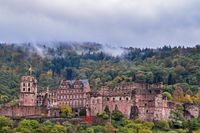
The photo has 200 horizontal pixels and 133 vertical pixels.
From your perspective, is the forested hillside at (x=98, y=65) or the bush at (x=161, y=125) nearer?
the bush at (x=161, y=125)

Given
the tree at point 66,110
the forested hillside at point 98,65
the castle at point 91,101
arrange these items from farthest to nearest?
the forested hillside at point 98,65
the tree at point 66,110
the castle at point 91,101

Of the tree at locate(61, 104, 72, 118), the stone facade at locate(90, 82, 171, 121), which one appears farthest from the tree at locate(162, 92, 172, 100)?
the tree at locate(61, 104, 72, 118)

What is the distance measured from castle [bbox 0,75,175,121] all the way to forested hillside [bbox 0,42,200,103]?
29.4ft

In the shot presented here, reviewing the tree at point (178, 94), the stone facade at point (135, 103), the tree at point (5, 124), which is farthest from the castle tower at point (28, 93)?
the tree at point (178, 94)

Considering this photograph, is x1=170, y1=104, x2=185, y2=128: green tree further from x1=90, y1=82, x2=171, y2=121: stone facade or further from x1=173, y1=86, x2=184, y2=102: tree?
x1=173, y1=86, x2=184, y2=102: tree

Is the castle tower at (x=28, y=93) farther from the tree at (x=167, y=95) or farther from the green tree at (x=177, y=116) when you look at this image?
the green tree at (x=177, y=116)

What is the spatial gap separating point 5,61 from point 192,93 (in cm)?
6091

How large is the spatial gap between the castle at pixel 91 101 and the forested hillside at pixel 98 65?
A: 8.95m

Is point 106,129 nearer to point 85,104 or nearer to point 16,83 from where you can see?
point 85,104

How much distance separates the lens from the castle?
92000 millimetres

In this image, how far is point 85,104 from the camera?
95188mm

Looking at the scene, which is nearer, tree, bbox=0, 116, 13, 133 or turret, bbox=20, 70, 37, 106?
tree, bbox=0, 116, 13, 133

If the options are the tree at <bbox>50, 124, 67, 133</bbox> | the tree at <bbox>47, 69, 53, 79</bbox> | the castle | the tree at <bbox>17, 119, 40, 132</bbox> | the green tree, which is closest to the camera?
the tree at <bbox>50, 124, 67, 133</bbox>

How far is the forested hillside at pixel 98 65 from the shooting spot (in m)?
113
